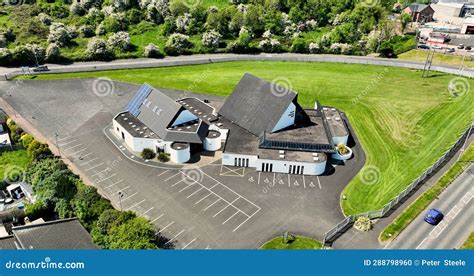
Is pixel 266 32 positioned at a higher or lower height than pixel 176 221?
higher

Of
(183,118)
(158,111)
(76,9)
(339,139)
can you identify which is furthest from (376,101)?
(76,9)

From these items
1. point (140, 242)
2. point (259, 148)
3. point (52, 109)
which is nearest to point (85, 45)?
point (52, 109)

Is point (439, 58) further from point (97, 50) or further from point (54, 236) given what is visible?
point (54, 236)

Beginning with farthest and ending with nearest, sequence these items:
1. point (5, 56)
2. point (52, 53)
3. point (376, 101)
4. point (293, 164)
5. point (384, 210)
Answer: point (52, 53) → point (5, 56) → point (376, 101) → point (293, 164) → point (384, 210)

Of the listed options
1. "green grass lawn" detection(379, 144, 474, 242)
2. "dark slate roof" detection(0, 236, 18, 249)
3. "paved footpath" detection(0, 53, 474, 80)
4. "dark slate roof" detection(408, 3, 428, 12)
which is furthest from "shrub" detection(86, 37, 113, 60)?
"dark slate roof" detection(408, 3, 428, 12)

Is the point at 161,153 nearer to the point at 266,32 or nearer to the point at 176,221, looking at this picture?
the point at 176,221

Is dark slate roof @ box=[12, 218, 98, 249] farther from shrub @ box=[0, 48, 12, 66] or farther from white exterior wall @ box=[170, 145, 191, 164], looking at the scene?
shrub @ box=[0, 48, 12, 66]
